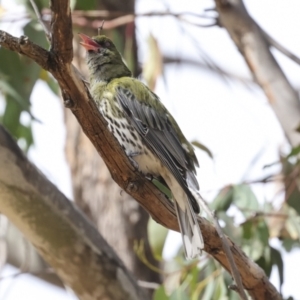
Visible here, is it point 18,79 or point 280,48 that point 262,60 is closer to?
point 280,48

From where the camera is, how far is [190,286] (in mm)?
2732

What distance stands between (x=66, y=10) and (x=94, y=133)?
37cm

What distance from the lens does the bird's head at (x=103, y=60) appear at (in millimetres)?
2729

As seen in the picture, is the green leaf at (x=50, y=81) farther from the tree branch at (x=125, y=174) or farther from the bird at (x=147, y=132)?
the tree branch at (x=125, y=174)

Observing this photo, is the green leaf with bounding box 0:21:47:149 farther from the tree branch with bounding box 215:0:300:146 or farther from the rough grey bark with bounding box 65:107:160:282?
the rough grey bark with bounding box 65:107:160:282

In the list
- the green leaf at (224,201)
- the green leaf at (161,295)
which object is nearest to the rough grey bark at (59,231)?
the green leaf at (161,295)

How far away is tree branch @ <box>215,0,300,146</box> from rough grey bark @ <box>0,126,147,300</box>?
812 mm

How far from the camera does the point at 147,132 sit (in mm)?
2434

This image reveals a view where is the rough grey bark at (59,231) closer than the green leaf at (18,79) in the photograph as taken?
Yes

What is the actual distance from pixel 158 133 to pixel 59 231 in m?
0.46

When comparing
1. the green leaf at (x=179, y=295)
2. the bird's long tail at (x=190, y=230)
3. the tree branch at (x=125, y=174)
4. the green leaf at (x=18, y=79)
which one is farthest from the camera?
the green leaf at (x=18, y=79)

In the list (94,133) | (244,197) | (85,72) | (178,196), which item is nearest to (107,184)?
(85,72)

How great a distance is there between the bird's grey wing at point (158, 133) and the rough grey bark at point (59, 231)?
36 centimetres

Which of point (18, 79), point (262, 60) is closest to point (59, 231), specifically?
point (18, 79)
